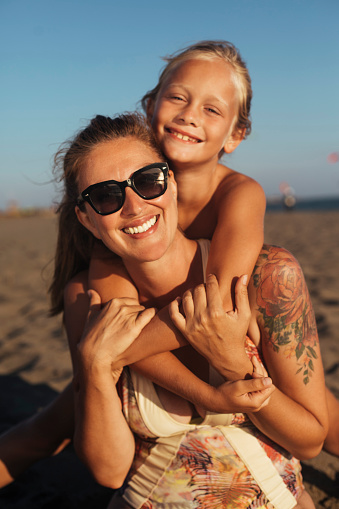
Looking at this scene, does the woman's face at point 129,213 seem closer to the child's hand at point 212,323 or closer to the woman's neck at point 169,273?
the woman's neck at point 169,273

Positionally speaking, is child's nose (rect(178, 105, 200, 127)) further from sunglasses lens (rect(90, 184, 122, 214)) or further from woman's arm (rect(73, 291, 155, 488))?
woman's arm (rect(73, 291, 155, 488))

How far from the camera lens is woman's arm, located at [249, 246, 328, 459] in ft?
6.46

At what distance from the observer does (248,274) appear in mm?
2059

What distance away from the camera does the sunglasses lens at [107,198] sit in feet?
6.54

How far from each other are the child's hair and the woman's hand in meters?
1.48

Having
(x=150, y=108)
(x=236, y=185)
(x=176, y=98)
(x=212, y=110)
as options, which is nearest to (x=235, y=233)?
(x=236, y=185)

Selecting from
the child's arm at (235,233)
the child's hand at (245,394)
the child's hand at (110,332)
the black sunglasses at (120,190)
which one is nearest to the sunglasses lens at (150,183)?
the black sunglasses at (120,190)

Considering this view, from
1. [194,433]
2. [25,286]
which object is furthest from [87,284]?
[25,286]

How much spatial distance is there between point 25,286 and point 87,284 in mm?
7001

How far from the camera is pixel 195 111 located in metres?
2.56

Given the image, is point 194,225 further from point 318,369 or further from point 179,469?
point 179,469

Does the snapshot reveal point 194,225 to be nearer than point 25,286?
Yes

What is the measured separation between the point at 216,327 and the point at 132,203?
69 centimetres

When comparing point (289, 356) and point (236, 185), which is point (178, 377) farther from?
point (236, 185)
